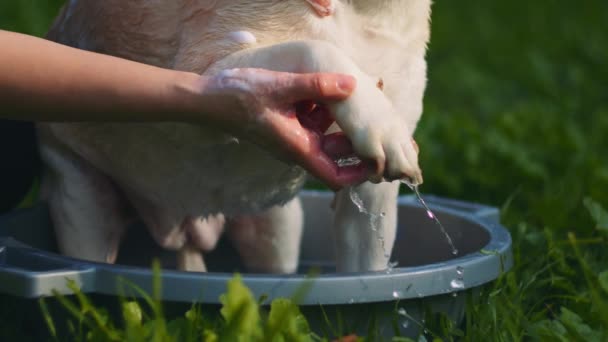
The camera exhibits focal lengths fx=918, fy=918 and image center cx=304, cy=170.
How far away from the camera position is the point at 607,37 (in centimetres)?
516

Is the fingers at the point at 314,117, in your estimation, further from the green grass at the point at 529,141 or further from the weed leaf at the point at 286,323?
the green grass at the point at 529,141

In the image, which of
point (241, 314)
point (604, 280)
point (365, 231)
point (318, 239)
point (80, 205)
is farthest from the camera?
point (318, 239)

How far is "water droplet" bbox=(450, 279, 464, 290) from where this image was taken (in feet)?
4.81

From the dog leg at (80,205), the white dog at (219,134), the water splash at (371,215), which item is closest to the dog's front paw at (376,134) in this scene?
the white dog at (219,134)

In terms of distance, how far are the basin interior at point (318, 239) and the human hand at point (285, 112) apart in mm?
637

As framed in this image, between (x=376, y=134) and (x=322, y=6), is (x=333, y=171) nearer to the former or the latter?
(x=376, y=134)

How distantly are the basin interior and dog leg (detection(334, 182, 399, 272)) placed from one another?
0.24 metres

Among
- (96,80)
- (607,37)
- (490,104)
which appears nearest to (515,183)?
(490,104)

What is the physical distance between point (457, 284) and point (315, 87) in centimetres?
45

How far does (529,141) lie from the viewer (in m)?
3.02

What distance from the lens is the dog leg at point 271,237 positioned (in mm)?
2037

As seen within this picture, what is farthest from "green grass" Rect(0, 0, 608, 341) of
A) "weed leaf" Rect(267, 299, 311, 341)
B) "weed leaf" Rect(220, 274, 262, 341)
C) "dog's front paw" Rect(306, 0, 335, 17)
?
"dog's front paw" Rect(306, 0, 335, 17)

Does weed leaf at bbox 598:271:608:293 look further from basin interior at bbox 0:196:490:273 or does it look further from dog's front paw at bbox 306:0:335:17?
dog's front paw at bbox 306:0:335:17

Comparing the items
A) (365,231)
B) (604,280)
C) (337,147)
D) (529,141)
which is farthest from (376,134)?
(529,141)
